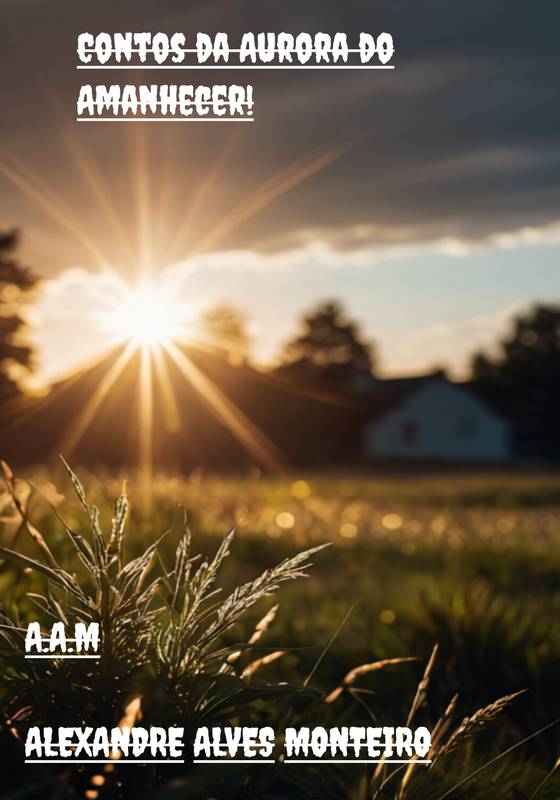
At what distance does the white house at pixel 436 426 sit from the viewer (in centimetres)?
6575

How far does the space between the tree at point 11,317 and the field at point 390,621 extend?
3883cm

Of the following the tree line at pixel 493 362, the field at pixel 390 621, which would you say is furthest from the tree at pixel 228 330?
the field at pixel 390 621

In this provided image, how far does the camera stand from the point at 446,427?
67.5 meters

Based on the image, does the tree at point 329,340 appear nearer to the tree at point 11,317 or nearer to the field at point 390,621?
A: the tree at point 11,317

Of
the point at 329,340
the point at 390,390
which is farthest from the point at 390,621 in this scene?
the point at 329,340

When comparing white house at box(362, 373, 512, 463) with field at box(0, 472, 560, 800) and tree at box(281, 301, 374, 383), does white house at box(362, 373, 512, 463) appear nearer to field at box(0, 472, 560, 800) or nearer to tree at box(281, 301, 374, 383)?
tree at box(281, 301, 374, 383)

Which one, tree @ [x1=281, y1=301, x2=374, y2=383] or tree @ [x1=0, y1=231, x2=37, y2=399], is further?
tree @ [x1=281, y1=301, x2=374, y2=383]

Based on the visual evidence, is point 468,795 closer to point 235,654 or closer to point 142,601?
point 235,654

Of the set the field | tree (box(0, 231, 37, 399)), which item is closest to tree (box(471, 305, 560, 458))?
tree (box(0, 231, 37, 399))

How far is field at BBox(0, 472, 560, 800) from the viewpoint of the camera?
2573 millimetres

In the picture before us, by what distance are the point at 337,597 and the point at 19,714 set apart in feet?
19.2

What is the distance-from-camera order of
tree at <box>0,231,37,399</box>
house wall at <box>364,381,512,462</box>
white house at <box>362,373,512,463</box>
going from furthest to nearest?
house wall at <box>364,381,512,462</box>, white house at <box>362,373,512,463</box>, tree at <box>0,231,37,399</box>

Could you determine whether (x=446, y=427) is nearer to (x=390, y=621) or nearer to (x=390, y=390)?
(x=390, y=390)

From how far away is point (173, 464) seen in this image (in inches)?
1901
